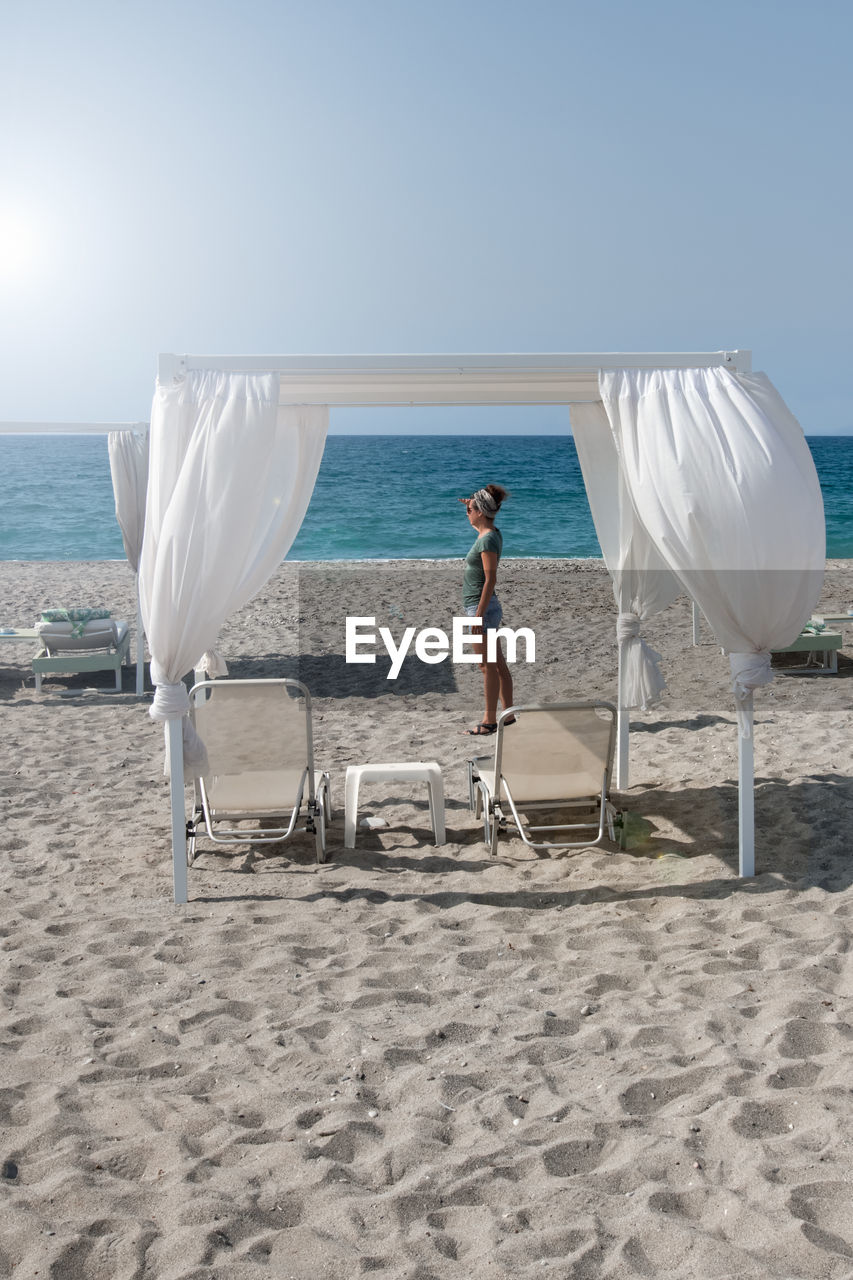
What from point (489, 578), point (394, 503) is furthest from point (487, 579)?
point (394, 503)

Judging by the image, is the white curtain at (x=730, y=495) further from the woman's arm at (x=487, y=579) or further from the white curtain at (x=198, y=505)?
the woman's arm at (x=487, y=579)

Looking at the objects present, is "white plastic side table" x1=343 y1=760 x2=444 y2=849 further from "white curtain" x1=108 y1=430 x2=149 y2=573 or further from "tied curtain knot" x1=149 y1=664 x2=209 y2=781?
"white curtain" x1=108 y1=430 x2=149 y2=573

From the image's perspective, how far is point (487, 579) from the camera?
6.18m

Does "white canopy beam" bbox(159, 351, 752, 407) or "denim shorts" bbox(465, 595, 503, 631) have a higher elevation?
"white canopy beam" bbox(159, 351, 752, 407)

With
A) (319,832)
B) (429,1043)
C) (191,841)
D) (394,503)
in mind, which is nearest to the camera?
(429,1043)

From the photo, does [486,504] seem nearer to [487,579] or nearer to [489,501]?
[489,501]

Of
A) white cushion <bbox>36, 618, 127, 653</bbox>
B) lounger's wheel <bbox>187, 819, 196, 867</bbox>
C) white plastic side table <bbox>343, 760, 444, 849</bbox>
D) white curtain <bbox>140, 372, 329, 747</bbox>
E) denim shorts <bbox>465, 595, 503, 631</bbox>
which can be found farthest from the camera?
white cushion <bbox>36, 618, 127, 653</bbox>

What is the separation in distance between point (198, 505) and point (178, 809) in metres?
1.25

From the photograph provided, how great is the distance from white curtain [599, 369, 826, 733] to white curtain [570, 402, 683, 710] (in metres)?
1.22

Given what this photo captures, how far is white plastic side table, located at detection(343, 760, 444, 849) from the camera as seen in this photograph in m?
4.70

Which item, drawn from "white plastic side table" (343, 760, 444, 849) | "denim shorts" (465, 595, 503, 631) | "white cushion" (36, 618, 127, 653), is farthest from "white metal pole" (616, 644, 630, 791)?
"white cushion" (36, 618, 127, 653)

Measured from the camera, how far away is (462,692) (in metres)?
8.07

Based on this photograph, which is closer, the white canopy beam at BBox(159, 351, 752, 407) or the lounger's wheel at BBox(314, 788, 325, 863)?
the white canopy beam at BBox(159, 351, 752, 407)

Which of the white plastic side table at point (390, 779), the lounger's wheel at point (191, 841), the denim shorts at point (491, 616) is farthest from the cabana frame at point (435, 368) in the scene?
the denim shorts at point (491, 616)
